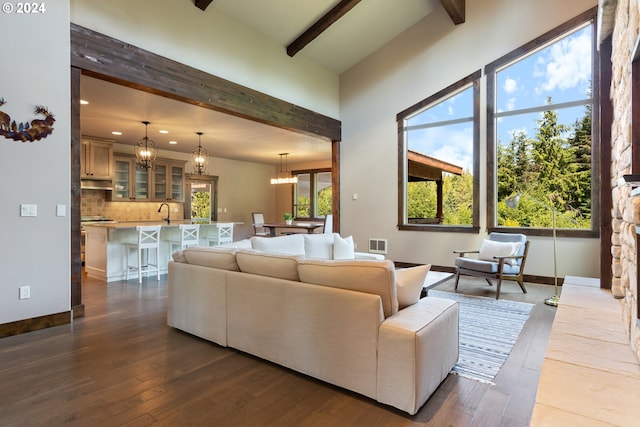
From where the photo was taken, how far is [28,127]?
317cm

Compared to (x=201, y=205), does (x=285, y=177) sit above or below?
above

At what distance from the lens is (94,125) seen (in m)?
6.46

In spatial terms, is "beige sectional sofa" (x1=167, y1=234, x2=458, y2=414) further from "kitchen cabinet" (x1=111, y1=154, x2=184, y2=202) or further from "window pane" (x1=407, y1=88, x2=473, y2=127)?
"kitchen cabinet" (x1=111, y1=154, x2=184, y2=202)

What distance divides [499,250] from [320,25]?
434 cm

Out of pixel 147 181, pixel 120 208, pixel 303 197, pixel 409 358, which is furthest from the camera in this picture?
pixel 303 197

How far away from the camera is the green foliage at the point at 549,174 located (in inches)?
199

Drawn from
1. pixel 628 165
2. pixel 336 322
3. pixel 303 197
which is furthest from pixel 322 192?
pixel 628 165

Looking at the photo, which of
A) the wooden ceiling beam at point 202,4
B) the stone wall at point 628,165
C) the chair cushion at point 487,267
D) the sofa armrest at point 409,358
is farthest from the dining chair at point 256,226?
the stone wall at point 628,165

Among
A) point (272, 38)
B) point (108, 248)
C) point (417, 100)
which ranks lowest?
point (108, 248)

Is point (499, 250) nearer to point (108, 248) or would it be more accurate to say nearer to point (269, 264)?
point (269, 264)

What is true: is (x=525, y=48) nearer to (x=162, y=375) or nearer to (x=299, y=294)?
(x=299, y=294)

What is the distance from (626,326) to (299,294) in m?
2.09

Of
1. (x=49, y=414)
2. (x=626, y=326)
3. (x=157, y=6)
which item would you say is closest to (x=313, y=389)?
(x=49, y=414)

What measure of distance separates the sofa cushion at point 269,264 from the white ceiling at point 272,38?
3288mm
